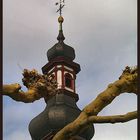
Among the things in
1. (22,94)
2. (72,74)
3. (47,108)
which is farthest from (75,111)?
(22,94)

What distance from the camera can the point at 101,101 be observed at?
5.96 m

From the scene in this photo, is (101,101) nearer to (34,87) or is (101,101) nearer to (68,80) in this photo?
(34,87)

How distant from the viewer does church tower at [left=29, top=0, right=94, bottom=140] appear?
4325cm

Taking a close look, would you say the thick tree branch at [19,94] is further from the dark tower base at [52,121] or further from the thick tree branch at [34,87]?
the dark tower base at [52,121]

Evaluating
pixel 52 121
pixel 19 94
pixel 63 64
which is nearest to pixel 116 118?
pixel 19 94

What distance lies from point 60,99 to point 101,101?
42.0 m

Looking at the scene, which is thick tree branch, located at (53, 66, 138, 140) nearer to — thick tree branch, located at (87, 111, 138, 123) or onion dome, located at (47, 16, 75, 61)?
thick tree branch, located at (87, 111, 138, 123)

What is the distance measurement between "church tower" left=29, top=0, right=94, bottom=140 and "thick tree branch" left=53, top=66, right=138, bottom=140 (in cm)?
3614

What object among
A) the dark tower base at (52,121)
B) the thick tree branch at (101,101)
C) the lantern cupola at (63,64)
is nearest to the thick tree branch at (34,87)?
the thick tree branch at (101,101)

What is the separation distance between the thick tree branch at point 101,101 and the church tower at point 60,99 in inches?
1423

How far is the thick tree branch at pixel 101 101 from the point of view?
19.0 feet

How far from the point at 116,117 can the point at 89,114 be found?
355 mm

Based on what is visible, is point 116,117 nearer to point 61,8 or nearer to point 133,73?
point 133,73

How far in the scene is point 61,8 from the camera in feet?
172
